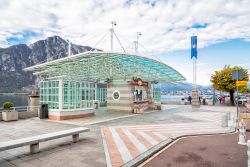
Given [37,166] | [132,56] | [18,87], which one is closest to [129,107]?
[132,56]

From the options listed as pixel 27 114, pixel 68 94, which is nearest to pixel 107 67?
pixel 68 94

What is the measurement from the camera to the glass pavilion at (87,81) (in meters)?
15.2

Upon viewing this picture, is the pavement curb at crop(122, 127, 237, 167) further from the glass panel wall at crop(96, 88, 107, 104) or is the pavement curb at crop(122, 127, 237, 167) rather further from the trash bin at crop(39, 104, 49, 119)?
the glass panel wall at crop(96, 88, 107, 104)

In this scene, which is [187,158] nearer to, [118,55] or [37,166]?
[37,166]

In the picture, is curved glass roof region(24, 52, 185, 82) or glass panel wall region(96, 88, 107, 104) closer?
curved glass roof region(24, 52, 185, 82)

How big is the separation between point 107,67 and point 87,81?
2.60 metres

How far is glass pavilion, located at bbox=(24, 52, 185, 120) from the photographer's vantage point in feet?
49.9

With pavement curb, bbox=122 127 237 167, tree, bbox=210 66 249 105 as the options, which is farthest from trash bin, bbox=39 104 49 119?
tree, bbox=210 66 249 105

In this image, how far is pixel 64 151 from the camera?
6.77m

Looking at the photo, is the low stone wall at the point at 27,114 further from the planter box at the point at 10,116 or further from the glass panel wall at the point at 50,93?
the glass panel wall at the point at 50,93

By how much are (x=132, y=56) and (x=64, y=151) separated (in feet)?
35.1

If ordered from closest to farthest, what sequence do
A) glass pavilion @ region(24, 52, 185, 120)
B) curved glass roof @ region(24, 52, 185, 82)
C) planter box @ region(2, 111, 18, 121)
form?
planter box @ region(2, 111, 18, 121) → curved glass roof @ region(24, 52, 185, 82) → glass pavilion @ region(24, 52, 185, 120)

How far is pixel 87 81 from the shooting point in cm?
1812

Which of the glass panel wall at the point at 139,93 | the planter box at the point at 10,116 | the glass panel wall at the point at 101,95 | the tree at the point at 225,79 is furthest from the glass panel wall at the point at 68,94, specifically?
the tree at the point at 225,79
